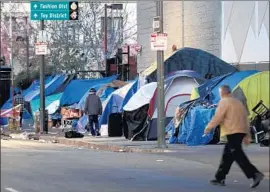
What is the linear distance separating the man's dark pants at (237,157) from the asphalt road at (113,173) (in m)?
2.49

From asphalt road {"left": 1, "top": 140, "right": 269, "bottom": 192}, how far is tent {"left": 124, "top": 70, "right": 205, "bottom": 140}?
3.83 metres

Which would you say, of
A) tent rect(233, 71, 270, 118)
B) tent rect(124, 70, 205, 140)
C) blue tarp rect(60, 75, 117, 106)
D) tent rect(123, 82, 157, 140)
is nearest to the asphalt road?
tent rect(233, 71, 270, 118)

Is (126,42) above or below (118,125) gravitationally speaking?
above

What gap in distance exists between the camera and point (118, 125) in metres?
20.6

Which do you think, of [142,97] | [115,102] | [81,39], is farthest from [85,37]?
[142,97]

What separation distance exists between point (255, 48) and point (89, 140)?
15938mm

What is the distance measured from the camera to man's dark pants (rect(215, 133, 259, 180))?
10.8 feet

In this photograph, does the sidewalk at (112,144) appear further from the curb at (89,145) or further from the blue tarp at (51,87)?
the blue tarp at (51,87)

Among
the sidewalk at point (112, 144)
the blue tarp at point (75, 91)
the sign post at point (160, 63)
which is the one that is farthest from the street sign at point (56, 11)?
the blue tarp at point (75, 91)

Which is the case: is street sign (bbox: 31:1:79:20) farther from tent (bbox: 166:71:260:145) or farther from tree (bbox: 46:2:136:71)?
tree (bbox: 46:2:136:71)

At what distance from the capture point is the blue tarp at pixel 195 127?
15609mm

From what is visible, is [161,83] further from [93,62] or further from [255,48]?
[93,62]

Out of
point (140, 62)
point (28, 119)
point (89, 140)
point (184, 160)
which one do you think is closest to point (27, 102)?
point (28, 119)

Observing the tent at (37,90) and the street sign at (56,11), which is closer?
the street sign at (56,11)
